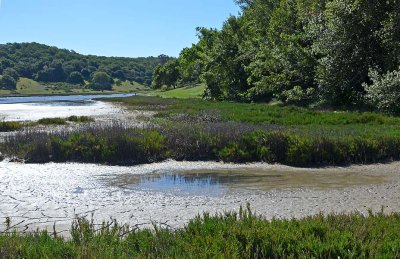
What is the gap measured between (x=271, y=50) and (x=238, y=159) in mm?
27602

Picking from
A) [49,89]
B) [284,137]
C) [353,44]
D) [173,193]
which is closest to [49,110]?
[353,44]

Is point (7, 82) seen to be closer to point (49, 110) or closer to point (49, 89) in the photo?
point (49, 89)

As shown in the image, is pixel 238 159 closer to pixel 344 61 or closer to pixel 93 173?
pixel 93 173

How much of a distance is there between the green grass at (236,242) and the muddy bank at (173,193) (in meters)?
2.50

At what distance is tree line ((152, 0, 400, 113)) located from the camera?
29469 mm

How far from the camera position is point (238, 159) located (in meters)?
17.3

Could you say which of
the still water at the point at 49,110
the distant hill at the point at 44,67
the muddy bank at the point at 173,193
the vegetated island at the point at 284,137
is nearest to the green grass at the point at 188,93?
the still water at the point at 49,110

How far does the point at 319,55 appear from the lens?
38.1 meters

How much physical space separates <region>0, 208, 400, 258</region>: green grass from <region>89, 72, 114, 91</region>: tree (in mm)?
169050

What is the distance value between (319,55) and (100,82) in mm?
142683

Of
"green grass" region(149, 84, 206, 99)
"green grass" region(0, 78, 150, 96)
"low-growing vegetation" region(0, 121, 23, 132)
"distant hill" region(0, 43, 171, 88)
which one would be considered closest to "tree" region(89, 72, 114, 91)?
"green grass" region(0, 78, 150, 96)

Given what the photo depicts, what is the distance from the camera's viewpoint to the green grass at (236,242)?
17.8ft

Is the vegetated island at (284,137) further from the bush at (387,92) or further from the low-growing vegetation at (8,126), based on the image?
the low-growing vegetation at (8,126)

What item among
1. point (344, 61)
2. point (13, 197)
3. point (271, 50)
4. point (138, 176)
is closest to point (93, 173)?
point (138, 176)
